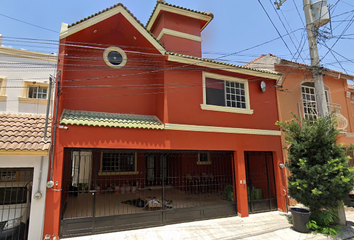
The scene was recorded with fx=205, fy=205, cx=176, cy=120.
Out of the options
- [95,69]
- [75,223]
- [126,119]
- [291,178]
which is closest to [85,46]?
[95,69]

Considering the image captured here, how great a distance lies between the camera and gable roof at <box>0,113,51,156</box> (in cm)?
549

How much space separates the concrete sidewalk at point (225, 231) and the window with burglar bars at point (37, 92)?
5.92 meters

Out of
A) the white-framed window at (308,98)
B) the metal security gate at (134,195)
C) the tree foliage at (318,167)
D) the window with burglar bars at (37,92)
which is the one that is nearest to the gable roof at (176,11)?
the white-framed window at (308,98)

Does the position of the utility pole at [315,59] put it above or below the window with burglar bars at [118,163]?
above

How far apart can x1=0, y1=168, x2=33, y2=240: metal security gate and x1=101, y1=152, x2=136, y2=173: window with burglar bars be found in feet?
15.3

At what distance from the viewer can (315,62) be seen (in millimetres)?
8172

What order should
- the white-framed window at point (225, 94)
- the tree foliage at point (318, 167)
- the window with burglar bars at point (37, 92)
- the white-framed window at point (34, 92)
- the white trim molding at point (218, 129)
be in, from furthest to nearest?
1. the white-framed window at point (225, 94)
2. the window with burglar bars at point (37, 92)
3. the white-framed window at point (34, 92)
4. the white trim molding at point (218, 129)
5. the tree foliage at point (318, 167)

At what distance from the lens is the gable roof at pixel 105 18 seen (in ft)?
23.4

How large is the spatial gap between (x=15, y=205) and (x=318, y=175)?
9.70 metres

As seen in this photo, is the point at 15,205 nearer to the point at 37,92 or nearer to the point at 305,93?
the point at 37,92

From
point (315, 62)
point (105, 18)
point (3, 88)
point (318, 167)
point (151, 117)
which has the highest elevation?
point (105, 18)

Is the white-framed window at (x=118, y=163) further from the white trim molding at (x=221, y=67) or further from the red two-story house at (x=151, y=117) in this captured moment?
the white trim molding at (x=221, y=67)

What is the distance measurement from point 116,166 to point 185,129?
18.3ft

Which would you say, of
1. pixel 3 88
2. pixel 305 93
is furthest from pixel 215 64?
pixel 3 88
